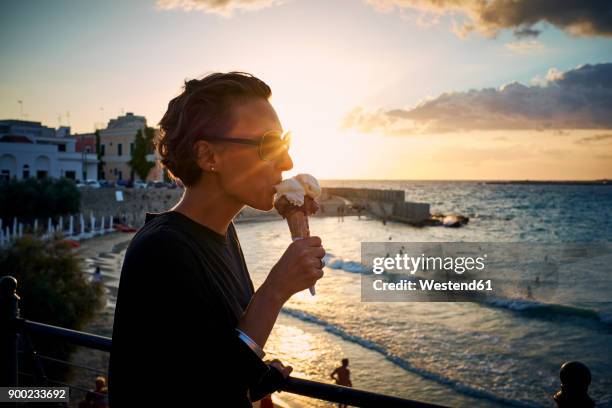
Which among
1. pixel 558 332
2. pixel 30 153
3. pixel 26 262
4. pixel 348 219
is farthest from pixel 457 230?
pixel 26 262

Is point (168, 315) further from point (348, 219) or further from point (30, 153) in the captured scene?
point (348, 219)

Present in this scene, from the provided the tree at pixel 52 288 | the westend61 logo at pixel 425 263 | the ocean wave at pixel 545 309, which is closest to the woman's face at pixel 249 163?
the tree at pixel 52 288

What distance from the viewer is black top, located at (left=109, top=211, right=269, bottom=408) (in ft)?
4.20

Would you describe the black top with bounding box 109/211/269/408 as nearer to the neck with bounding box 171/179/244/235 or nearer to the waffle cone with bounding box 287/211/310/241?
the neck with bounding box 171/179/244/235

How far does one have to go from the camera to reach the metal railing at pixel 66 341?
1730 mm

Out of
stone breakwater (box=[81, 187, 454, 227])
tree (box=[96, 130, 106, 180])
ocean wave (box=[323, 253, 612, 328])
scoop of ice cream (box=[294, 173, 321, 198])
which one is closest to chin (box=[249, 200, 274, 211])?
scoop of ice cream (box=[294, 173, 321, 198])

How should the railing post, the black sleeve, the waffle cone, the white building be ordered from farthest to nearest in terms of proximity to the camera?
the white building
the railing post
the waffle cone
the black sleeve

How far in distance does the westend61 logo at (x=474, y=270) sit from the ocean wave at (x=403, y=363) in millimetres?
5588

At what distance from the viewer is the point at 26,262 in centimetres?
1442

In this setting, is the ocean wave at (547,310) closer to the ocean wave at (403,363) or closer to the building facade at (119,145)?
the ocean wave at (403,363)

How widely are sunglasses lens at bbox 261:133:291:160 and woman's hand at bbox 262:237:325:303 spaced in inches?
12.7

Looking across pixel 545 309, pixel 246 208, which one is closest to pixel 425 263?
pixel 545 309

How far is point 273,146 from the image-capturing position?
164cm

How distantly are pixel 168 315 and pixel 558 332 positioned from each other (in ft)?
77.7
